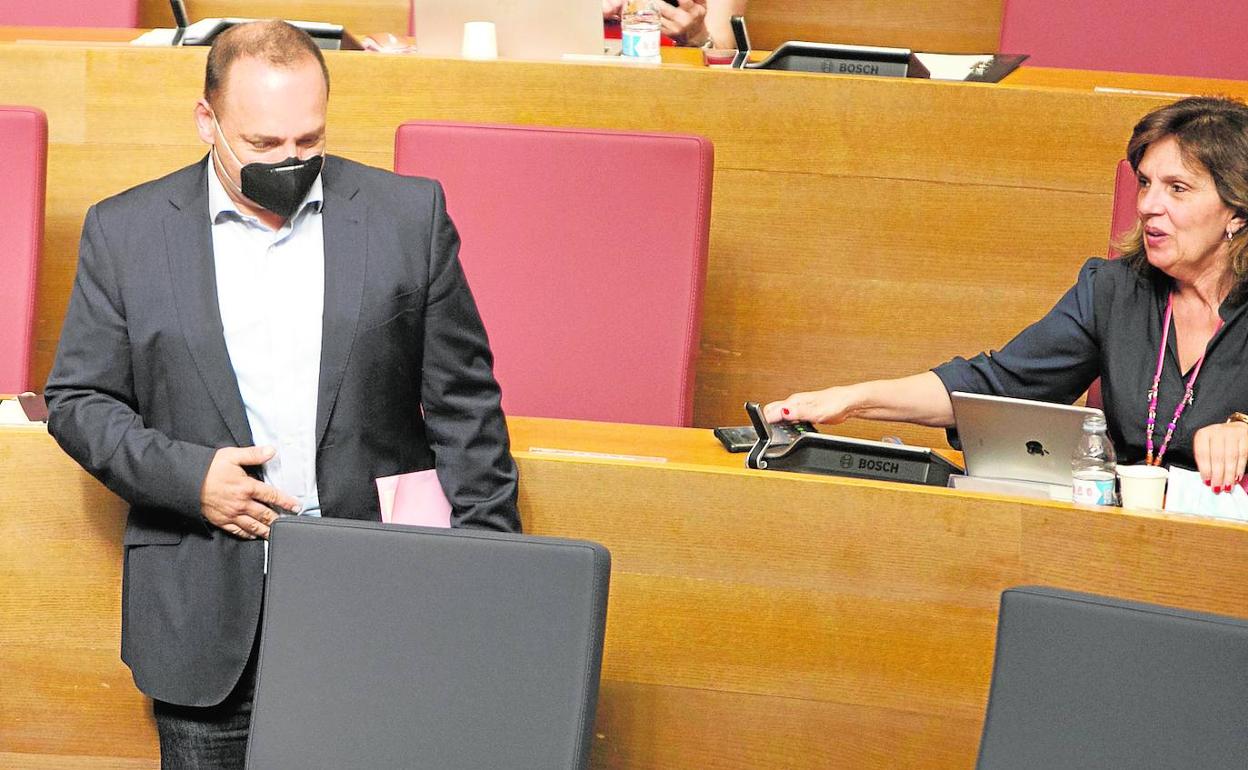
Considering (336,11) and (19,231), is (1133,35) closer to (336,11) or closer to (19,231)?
(336,11)

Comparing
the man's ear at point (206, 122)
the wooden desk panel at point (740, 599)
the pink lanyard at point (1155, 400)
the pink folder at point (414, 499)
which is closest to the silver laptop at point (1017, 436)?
the wooden desk panel at point (740, 599)

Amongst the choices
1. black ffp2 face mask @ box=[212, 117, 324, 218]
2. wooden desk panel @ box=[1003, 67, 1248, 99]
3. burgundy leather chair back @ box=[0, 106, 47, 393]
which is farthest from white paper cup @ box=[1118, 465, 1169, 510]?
burgundy leather chair back @ box=[0, 106, 47, 393]

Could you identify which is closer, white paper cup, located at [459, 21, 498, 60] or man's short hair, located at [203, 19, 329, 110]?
man's short hair, located at [203, 19, 329, 110]

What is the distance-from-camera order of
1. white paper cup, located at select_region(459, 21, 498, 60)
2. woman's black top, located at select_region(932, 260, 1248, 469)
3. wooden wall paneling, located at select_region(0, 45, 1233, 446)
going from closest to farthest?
woman's black top, located at select_region(932, 260, 1248, 469), wooden wall paneling, located at select_region(0, 45, 1233, 446), white paper cup, located at select_region(459, 21, 498, 60)

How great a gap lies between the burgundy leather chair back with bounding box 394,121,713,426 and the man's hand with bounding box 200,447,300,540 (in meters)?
0.63

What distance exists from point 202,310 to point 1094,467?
0.79 meters

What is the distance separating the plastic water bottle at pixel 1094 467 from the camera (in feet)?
4.29

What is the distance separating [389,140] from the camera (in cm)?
204

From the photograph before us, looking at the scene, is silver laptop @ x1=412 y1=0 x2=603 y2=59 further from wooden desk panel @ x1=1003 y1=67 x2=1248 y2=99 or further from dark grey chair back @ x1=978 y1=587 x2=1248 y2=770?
dark grey chair back @ x1=978 y1=587 x2=1248 y2=770

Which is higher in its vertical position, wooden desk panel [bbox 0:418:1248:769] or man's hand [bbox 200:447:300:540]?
A: man's hand [bbox 200:447:300:540]

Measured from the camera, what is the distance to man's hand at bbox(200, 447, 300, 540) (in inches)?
48.9

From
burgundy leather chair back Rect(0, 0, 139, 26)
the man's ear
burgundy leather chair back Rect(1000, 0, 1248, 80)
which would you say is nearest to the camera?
the man's ear

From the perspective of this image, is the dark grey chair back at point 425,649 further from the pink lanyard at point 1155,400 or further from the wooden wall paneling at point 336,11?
the wooden wall paneling at point 336,11

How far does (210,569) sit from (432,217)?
0.36 metres
